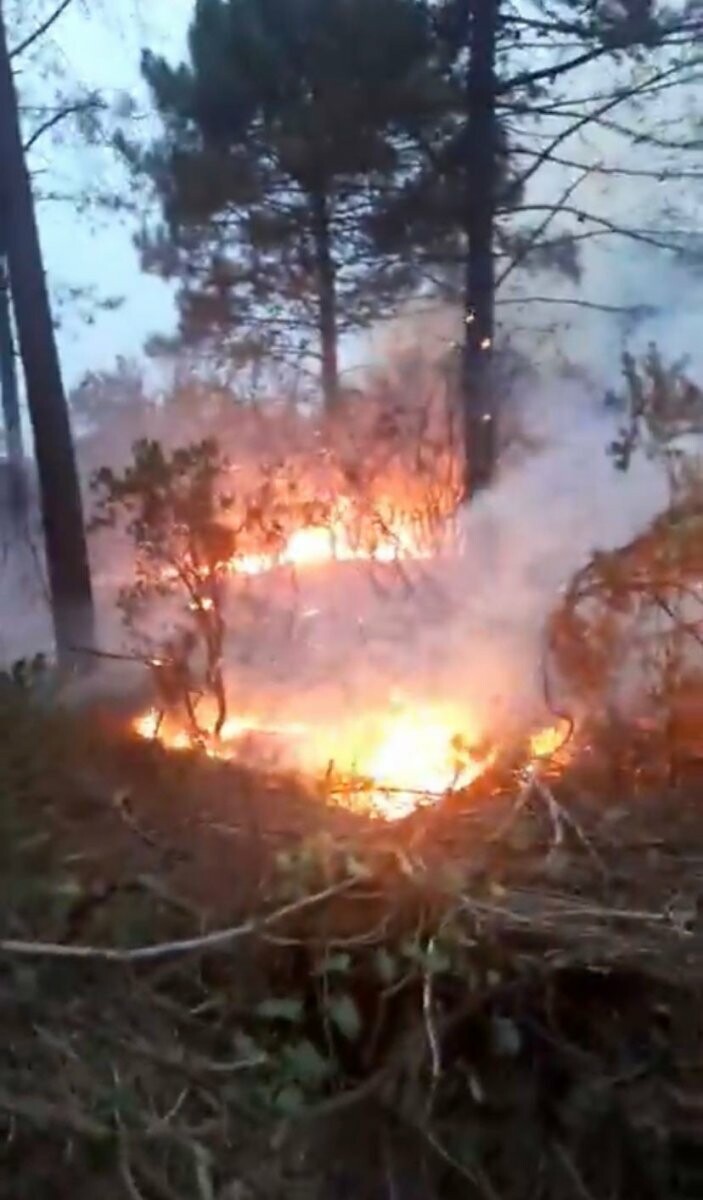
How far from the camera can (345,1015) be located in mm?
2807

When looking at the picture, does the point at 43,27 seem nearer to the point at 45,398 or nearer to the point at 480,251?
the point at 45,398

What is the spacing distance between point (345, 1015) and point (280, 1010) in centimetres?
13

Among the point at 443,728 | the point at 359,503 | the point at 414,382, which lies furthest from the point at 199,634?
the point at 414,382

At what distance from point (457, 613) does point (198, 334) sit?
10.4ft

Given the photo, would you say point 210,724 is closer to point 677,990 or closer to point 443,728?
point 443,728

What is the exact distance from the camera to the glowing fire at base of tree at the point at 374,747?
392cm

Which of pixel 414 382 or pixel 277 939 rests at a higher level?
pixel 414 382

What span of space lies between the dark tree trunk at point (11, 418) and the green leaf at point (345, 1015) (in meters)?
6.50

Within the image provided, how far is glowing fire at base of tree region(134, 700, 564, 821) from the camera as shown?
154 inches

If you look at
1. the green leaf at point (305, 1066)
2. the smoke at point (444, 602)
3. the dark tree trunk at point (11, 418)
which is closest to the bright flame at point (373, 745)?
the smoke at point (444, 602)

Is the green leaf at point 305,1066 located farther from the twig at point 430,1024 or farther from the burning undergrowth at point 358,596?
the burning undergrowth at point 358,596

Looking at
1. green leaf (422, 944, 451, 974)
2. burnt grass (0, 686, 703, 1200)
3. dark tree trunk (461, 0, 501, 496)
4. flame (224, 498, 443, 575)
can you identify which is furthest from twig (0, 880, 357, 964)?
dark tree trunk (461, 0, 501, 496)

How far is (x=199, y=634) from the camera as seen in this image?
6.38m

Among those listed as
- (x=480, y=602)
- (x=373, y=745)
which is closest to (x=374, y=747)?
(x=373, y=745)
